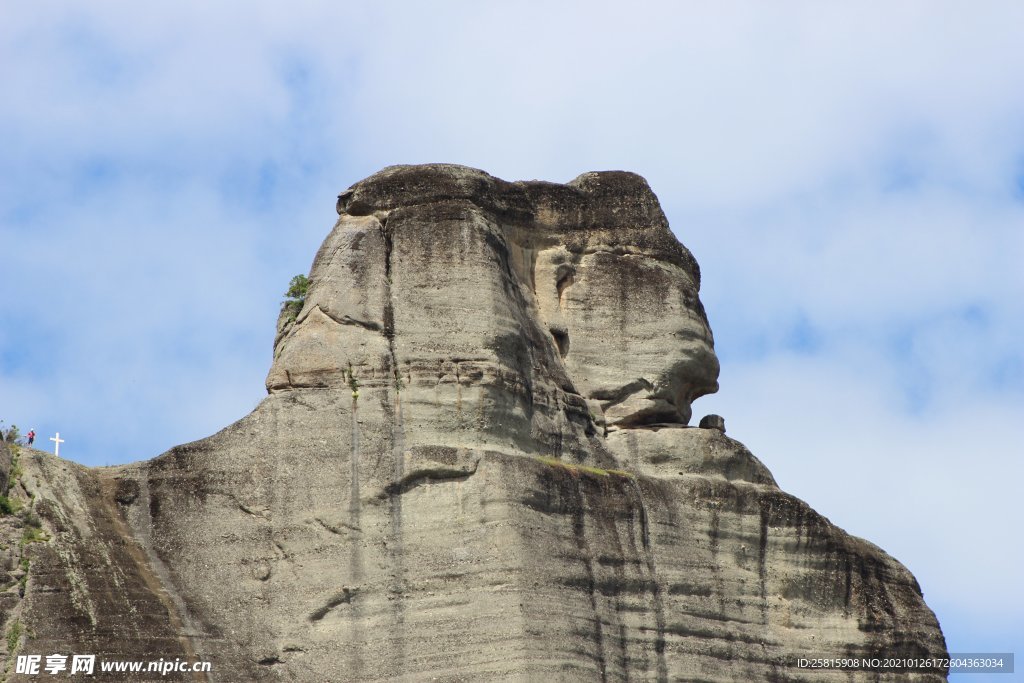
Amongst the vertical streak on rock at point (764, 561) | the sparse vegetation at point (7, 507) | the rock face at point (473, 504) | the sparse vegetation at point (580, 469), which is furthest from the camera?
the vertical streak on rock at point (764, 561)

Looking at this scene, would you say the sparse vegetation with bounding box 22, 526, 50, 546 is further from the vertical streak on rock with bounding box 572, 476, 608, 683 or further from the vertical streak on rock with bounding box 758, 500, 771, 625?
the vertical streak on rock with bounding box 758, 500, 771, 625

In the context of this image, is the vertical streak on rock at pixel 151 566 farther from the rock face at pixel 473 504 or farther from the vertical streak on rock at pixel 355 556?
the vertical streak on rock at pixel 355 556

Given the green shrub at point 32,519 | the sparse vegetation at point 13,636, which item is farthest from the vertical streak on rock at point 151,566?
the sparse vegetation at point 13,636

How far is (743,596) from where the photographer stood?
44875mm

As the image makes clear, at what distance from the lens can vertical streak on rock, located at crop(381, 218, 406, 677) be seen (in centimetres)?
4078

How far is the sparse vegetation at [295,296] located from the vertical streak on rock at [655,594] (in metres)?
6.71

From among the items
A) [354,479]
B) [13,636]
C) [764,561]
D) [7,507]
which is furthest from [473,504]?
[13,636]

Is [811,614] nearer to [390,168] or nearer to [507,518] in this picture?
[507,518]

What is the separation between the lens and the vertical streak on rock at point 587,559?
41.9 metres

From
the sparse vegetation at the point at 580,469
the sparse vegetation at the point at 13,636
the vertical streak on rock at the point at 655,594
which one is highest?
the sparse vegetation at the point at 580,469

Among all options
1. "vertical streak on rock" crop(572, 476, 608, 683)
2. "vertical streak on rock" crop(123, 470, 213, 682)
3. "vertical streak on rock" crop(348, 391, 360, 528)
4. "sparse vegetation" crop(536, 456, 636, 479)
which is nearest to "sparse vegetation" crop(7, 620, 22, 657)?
"vertical streak on rock" crop(123, 470, 213, 682)

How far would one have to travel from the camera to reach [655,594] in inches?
1714

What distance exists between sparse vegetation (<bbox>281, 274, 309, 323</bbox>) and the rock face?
0.16 meters

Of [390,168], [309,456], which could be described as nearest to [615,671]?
[309,456]
